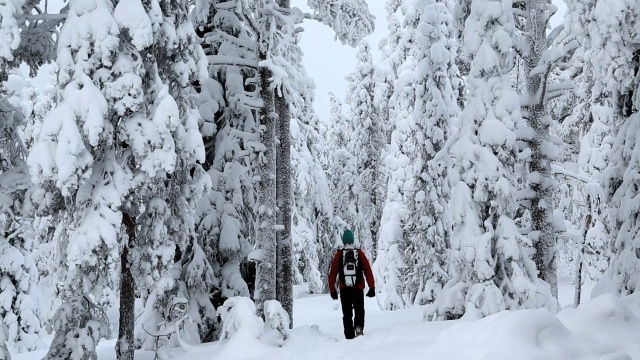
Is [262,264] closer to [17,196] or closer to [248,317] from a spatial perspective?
[248,317]

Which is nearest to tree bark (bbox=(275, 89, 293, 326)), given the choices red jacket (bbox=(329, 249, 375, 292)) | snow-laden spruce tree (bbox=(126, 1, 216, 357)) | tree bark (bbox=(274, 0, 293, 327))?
tree bark (bbox=(274, 0, 293, 327))

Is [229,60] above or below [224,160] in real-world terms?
above

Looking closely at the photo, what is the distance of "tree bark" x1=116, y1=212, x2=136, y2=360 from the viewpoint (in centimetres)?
984

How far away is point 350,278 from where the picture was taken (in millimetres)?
11094

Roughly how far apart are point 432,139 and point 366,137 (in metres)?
13.9

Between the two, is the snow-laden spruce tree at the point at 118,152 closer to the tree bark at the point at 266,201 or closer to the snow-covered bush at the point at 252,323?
the snow-covered bush at the point at 252,323

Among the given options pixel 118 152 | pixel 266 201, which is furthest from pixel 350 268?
pixel 118 152

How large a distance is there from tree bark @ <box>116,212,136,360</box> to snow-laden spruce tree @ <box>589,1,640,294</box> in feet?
27.8

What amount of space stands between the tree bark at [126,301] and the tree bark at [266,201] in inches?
120

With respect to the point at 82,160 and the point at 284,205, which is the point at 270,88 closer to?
the point at 284,205

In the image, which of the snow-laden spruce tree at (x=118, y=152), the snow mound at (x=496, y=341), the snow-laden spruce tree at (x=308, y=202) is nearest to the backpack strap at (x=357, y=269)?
the snow mound at (x=496, y=341)

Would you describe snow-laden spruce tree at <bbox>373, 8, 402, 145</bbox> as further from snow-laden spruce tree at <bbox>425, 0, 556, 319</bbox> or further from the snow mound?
the snow mound

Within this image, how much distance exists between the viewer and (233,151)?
45.2 ft

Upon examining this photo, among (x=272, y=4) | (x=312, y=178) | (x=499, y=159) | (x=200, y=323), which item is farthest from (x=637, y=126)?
(x=312, y=178)
